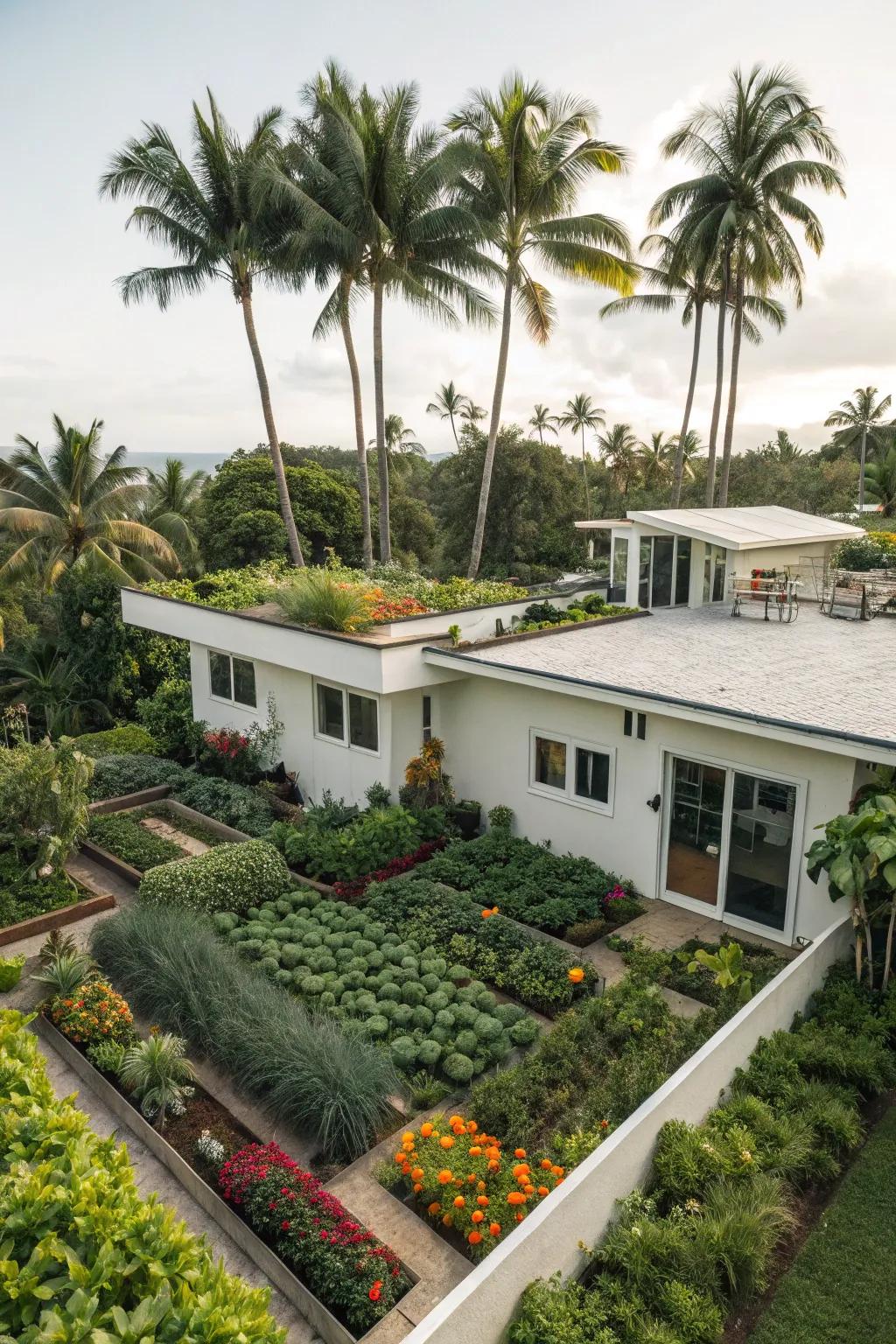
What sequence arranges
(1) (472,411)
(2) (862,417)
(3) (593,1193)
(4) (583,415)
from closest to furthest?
(3) (593,1193)
(1) (472,411)
(2) (862,417)
(4) (583,415)

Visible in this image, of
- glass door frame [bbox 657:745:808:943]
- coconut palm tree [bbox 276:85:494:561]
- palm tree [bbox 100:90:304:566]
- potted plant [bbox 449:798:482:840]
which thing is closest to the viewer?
glass door frame [bbox 657:745:808:943]

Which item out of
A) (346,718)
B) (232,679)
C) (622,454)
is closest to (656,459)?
(622,454)

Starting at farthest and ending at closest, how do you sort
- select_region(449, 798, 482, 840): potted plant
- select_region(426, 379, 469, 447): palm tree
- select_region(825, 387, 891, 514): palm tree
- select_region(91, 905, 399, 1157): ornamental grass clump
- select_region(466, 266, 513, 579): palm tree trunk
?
1. select_region(825, 387, 891, 514): palm tree
2. select_region(426, 379, 469, 447): palm tree
3. select_region(466, 266, 513, 579): palm tree trunk
4. select_region(449, 798, 482, 840): potted plant
5. select_region(91, 905, 399, 1157): ornamental grass clump

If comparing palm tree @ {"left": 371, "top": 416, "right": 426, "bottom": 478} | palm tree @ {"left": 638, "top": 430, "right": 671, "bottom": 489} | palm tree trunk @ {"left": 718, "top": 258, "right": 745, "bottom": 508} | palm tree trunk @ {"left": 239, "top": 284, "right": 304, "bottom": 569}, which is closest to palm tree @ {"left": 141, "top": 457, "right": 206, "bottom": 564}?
palm tree trunk @ {"left": 239, "top": 284, "right": 304, "bottom": 569}

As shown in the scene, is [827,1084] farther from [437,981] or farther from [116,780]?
[116,780]

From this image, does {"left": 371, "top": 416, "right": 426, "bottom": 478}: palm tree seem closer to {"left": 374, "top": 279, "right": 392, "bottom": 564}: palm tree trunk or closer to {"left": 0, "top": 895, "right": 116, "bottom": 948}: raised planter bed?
{"left": 374, "top": 279, "right": 392, "bottom": 564}: palm tree trunk

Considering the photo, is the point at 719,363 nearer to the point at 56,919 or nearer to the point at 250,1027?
the point at 56,919

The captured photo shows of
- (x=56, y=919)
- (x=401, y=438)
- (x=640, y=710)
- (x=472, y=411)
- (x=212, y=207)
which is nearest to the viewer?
(x=640, y=710)
